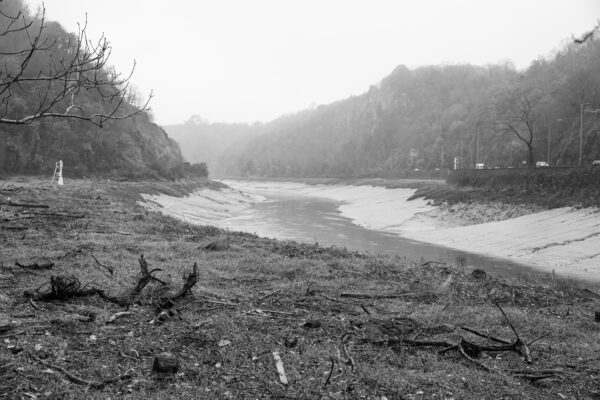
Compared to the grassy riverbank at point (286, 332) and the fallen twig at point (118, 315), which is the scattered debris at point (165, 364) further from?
the fallen twig at point (118, 315)

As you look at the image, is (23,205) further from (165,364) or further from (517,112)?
(517,112)

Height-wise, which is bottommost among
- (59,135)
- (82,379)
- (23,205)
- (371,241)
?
(371,241)

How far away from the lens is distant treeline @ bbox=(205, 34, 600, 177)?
66438 mm

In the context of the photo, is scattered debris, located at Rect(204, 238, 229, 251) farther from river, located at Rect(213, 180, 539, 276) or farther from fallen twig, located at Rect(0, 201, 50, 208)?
fallen twig, located at Rect(0, 201, 50, 208)

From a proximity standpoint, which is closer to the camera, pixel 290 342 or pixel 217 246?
pixel 290 342

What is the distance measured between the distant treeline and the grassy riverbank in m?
38.5

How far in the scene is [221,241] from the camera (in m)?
16.0

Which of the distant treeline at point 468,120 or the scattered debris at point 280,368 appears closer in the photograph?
the scattered debris at point 280,368

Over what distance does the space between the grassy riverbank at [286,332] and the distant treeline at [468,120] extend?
38526 mm

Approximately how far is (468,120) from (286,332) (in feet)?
371

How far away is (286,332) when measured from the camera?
265 inches

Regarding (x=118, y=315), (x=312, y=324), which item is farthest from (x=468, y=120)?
(x=118, y=315)

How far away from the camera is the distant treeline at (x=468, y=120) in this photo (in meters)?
66.4

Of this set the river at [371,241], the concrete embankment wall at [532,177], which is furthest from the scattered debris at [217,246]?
the concrete embankment wall at [532,177]
